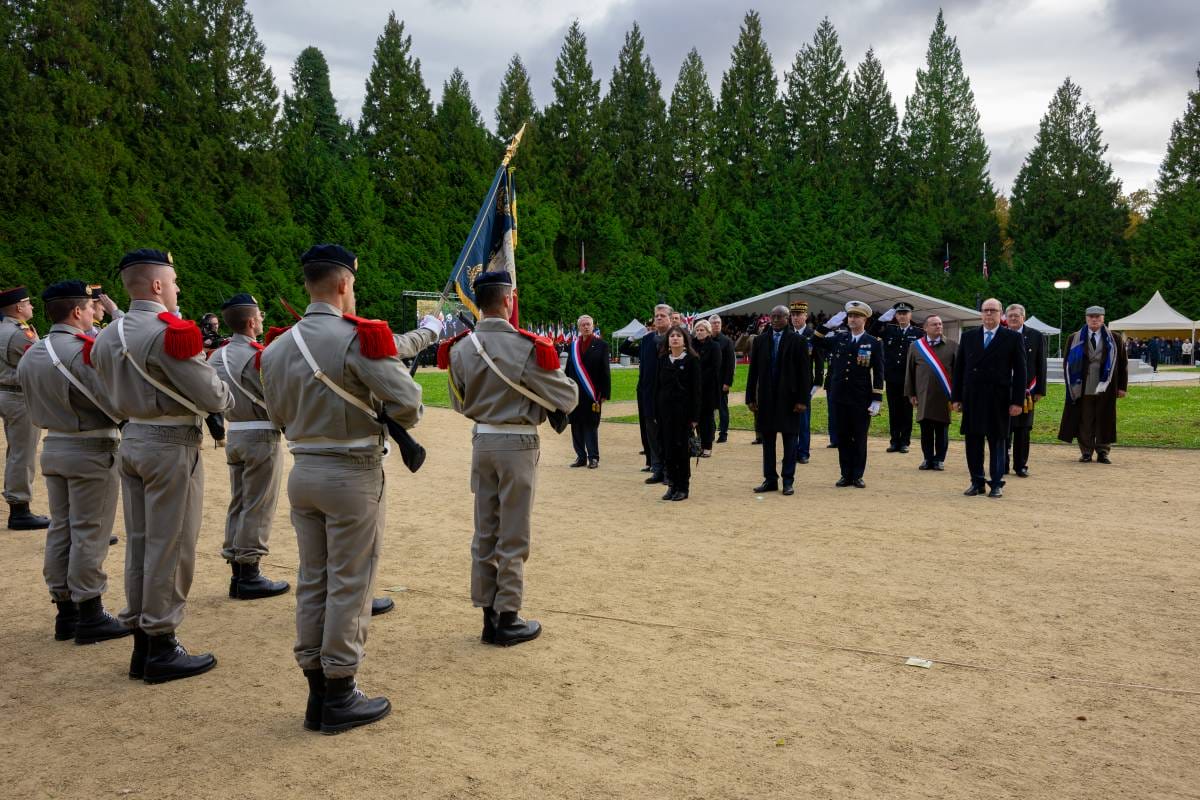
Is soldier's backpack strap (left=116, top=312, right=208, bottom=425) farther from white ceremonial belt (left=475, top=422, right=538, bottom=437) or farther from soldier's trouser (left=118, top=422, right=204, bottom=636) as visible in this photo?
white ceremonial belt (left=475, top=422, right=538, bottom=437)

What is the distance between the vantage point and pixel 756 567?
21.4 feet

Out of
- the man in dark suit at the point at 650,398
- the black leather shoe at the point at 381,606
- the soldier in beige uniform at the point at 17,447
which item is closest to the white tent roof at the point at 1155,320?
the man in dark suit at the point at 650,398

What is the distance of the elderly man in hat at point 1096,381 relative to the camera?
11.6m

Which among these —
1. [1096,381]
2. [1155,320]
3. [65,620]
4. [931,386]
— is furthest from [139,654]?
[1155,320]

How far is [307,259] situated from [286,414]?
0.71 m

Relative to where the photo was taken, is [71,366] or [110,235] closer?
[71,366]

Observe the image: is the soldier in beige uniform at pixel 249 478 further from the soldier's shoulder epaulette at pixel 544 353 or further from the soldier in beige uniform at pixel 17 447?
the soldier in beige uniform at pixel 17 447

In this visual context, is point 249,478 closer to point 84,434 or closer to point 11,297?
point 84,434

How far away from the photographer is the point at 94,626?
511 centimetres

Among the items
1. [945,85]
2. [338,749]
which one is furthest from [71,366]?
[945,85]

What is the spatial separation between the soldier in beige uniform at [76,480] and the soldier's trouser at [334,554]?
1.93 meters

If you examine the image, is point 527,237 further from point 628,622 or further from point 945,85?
point 628,622

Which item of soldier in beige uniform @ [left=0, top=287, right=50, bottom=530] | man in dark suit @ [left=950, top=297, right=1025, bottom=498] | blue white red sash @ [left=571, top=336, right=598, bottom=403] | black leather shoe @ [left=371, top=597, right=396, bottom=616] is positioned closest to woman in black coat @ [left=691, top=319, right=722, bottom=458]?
blue white red sash @ [left=571, top=336, right=598, bottom=403]

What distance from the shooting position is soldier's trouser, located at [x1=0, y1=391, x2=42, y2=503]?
27.5 ft
